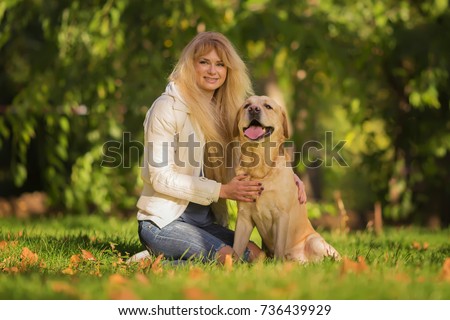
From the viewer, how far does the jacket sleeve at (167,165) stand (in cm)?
402

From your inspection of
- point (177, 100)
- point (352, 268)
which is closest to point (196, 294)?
point (352, 268)

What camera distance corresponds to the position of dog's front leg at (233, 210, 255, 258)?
13.3 ft

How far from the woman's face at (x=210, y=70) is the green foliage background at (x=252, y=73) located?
60.4 inches

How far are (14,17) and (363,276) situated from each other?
5357mm

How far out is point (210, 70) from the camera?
4.24m

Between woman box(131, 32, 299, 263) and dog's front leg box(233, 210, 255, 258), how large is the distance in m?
0.07

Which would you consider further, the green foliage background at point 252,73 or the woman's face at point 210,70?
the green foliage background at point 252,73

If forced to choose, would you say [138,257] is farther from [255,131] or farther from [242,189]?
[255,131]

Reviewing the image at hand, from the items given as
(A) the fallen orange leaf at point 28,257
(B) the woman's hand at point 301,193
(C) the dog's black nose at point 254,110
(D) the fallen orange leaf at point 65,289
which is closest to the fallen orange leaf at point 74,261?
(A) the fallen orange leaf at point 28,257

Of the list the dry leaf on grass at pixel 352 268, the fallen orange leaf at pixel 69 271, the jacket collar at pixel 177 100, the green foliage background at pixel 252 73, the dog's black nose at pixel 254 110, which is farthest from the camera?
the green foliage background at pixel 252 73

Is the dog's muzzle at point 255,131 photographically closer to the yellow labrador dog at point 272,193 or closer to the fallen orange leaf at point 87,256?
the yellow labrador dog at point 272,193

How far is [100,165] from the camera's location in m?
7.37

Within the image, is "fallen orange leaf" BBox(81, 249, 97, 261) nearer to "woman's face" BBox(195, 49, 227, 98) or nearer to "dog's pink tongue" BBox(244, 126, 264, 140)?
"dog's pink tongue" BBox(244, 126, 264, 140)

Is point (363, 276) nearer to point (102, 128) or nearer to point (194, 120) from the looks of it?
point (194, 120)
